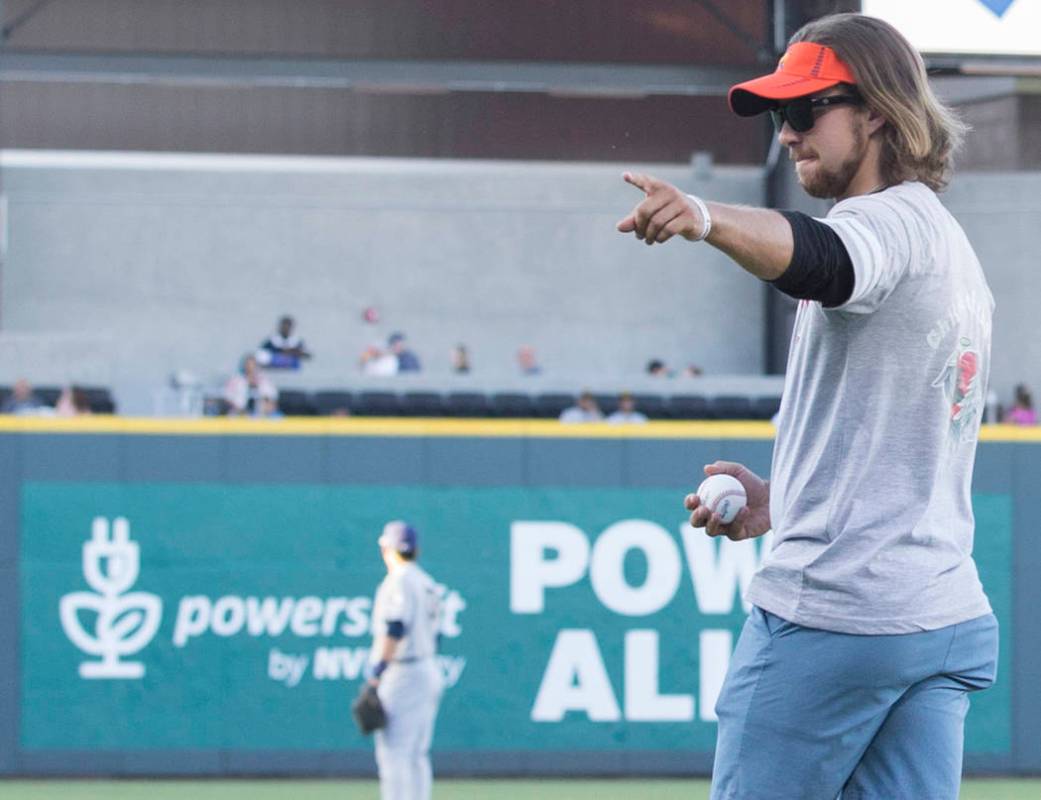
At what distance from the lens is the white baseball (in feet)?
9.76

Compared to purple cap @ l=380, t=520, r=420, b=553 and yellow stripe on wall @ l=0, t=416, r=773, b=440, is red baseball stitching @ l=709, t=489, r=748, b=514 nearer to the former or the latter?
purple cap @ l=380, t=520, r=420, b=553

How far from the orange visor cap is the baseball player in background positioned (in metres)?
5.54

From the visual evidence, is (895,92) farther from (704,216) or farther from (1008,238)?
(1008,238)

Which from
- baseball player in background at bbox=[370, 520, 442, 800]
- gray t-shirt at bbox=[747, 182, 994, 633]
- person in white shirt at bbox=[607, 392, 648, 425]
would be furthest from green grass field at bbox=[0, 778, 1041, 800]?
gray t-shirt at bbox=[747, 182, 994, 633]

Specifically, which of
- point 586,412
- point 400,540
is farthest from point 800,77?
point 586,412

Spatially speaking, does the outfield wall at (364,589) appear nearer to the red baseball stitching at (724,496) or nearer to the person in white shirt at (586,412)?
the person in white shirt at (586,412)

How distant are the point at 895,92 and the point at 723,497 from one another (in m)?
0.77

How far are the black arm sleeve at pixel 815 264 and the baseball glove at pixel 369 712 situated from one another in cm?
577

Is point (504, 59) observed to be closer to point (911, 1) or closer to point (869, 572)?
point (911, 1)

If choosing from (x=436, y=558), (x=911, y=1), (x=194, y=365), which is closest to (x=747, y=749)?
(x=436, y=558)

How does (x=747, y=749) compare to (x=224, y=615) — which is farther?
(x=224, y=615)

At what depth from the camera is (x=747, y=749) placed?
271cm

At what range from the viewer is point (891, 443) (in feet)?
8.49

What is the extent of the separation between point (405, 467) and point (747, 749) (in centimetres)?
766
